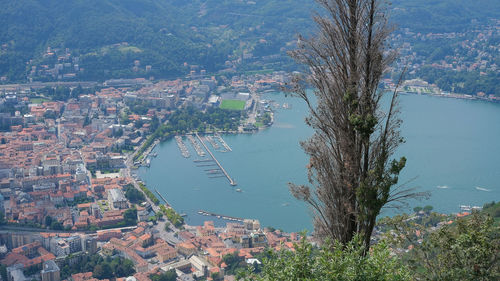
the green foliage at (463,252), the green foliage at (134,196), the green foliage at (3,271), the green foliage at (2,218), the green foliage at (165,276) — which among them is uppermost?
the green foliage at (463,252)

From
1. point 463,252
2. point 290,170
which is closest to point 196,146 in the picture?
point 290,170

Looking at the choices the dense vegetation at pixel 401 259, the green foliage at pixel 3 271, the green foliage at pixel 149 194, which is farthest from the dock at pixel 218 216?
the dense vegetation at pixel 401 259

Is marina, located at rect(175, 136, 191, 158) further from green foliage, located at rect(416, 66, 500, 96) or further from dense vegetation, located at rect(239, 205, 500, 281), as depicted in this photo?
green foliage, located at rect(416, 66, 500, 96)

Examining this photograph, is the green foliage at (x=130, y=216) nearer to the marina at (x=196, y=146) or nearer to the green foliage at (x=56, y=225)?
the green foliage at (x=56, y=225)

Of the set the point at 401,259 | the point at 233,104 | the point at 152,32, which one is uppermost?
the point at 152,32

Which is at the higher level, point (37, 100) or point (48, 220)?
point (37, 100)

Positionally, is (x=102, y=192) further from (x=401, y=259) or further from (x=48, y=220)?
(x=401, y=259)

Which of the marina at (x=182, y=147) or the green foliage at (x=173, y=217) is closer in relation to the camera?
the green foliage at (x=173, y=217)
